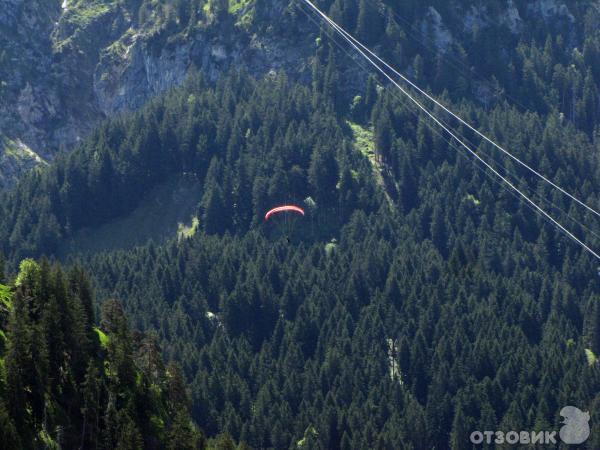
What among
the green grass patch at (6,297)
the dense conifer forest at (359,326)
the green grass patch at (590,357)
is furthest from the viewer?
the green grass patch at (590,357)

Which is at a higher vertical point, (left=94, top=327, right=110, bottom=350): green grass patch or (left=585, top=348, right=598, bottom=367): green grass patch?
(left=94, top=327, right=110, bottom=350): green grass patch

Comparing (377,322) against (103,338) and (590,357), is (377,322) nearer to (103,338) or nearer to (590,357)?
(590,357)

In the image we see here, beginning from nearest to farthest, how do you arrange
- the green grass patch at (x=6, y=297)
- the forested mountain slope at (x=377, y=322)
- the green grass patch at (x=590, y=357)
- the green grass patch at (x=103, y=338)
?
the green grass patch at (x=6, y=297) < the green grass patch at (x=103, y=338) < the forested mountain slope at (x=377, y=322) < the green grass patch at (x=590, y=357)

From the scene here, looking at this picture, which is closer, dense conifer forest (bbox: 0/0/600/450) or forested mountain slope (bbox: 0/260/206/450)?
forested mountain slope (bbox: 0/260/206/450)

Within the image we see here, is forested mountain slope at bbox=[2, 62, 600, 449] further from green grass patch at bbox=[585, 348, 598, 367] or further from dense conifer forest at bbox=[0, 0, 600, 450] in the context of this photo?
green grass patch at bbox=[585, 348, 598, 367]

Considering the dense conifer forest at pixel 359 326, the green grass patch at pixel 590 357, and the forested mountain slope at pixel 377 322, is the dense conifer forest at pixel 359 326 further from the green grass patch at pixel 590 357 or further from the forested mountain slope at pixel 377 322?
the green grass patch at pixel 590 357

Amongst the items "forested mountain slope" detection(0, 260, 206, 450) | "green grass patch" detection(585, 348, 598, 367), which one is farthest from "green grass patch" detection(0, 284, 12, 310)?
"green grass patch" detection(585, 348, 598, 367)

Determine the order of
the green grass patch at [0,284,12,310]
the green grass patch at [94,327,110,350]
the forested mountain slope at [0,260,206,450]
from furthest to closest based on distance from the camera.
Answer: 1. the green grass patch at [94,327,110,350]
2. the green grass patch at [0,284,12,310]
3. the forested mountain slope at [0,260,206,450]

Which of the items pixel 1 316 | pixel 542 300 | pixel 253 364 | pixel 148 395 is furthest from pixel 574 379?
pixel 1 316

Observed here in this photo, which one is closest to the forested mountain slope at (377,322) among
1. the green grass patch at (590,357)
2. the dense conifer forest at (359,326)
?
the dense conifer forest at (359,326)

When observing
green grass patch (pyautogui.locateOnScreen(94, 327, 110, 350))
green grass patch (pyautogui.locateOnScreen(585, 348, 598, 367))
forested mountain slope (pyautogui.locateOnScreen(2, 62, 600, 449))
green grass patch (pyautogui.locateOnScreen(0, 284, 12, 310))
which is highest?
green grass patch (pyautogui.locateOnScreen(0, 284, 12, 310))

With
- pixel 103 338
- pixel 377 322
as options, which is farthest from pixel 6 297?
pixel 377 322
